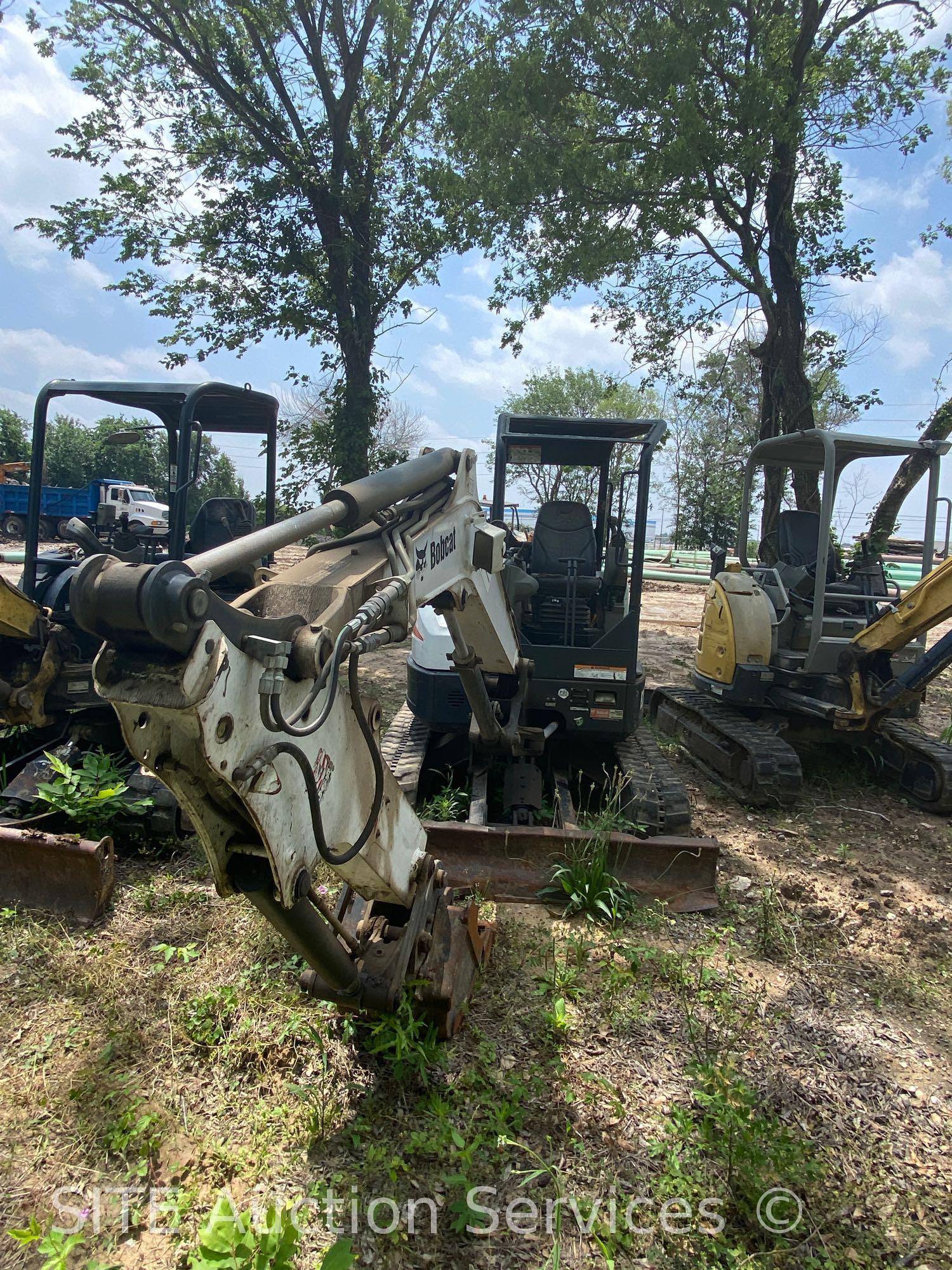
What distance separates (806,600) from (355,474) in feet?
23.4

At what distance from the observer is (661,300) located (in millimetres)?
13047

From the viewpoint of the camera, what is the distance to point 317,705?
76.0 inches

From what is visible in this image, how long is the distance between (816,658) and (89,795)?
5050 mm

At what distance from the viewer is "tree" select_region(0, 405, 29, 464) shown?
34.2 meters

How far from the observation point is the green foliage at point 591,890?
12.9 ft

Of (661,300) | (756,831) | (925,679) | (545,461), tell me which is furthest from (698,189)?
(756,831)

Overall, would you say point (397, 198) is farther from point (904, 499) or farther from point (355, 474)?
point (904, 499)

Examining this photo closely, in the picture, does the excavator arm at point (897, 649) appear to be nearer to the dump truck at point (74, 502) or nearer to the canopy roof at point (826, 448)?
the canopy roof at point (826, 448)

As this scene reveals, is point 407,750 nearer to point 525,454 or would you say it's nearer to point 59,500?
point 525,454

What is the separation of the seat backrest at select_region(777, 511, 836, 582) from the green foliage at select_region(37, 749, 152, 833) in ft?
18.2

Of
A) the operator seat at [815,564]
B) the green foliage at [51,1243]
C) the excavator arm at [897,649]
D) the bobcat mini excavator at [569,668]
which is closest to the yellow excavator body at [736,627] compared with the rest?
the operator seat at [815,564]

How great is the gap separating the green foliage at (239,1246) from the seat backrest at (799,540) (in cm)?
626

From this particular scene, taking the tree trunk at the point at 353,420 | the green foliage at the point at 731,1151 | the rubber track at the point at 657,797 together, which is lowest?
the green foliage at the point at 731,1151

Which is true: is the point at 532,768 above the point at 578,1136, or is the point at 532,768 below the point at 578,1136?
above
